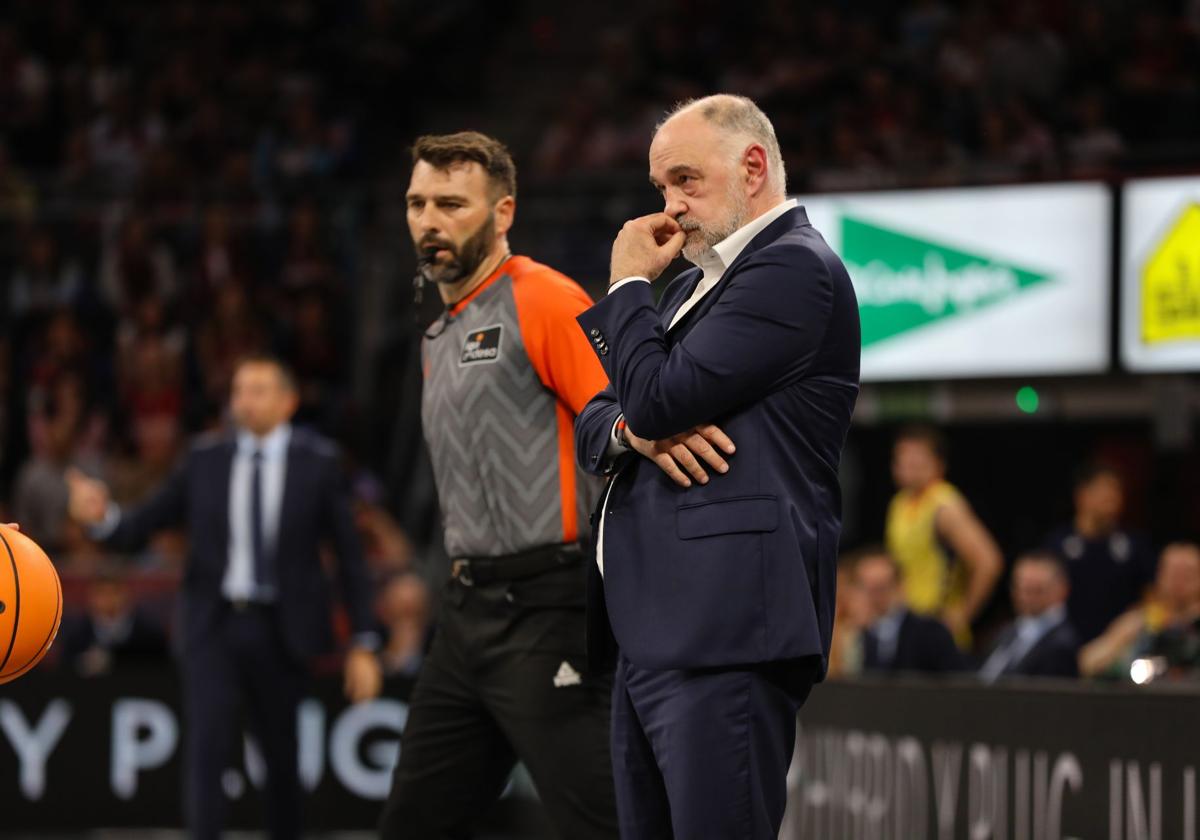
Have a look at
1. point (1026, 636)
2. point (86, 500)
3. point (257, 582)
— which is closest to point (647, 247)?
point (86, 500)

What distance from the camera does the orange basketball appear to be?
479cm

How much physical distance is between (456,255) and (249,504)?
11.0 ft

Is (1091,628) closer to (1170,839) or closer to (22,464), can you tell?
(1170,839)

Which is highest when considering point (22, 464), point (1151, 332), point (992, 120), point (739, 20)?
point (739, 20)

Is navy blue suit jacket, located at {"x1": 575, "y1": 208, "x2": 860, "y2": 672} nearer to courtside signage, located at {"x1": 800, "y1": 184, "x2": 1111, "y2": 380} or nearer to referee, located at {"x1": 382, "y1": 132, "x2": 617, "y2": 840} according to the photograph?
referee, located at {"x1": 382, "y1": 132, "x2": 617, "y2": 840}

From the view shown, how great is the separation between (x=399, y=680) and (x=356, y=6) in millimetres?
9685

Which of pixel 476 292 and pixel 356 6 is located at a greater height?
pixel 356 6

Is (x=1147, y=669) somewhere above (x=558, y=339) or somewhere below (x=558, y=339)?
below

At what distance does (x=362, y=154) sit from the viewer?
16.6 metres

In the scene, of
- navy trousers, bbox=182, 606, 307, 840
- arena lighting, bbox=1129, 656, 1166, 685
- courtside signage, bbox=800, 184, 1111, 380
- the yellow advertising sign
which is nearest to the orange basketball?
navy trousers, bbox=182, 606, 307, 840

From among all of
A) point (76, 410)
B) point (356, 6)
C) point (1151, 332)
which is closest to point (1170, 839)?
point (1151, 332)

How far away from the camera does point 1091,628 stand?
10203 mm

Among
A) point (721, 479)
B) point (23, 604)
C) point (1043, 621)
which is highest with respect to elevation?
point (721, 479)

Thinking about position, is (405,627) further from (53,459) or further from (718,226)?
(718,226)
